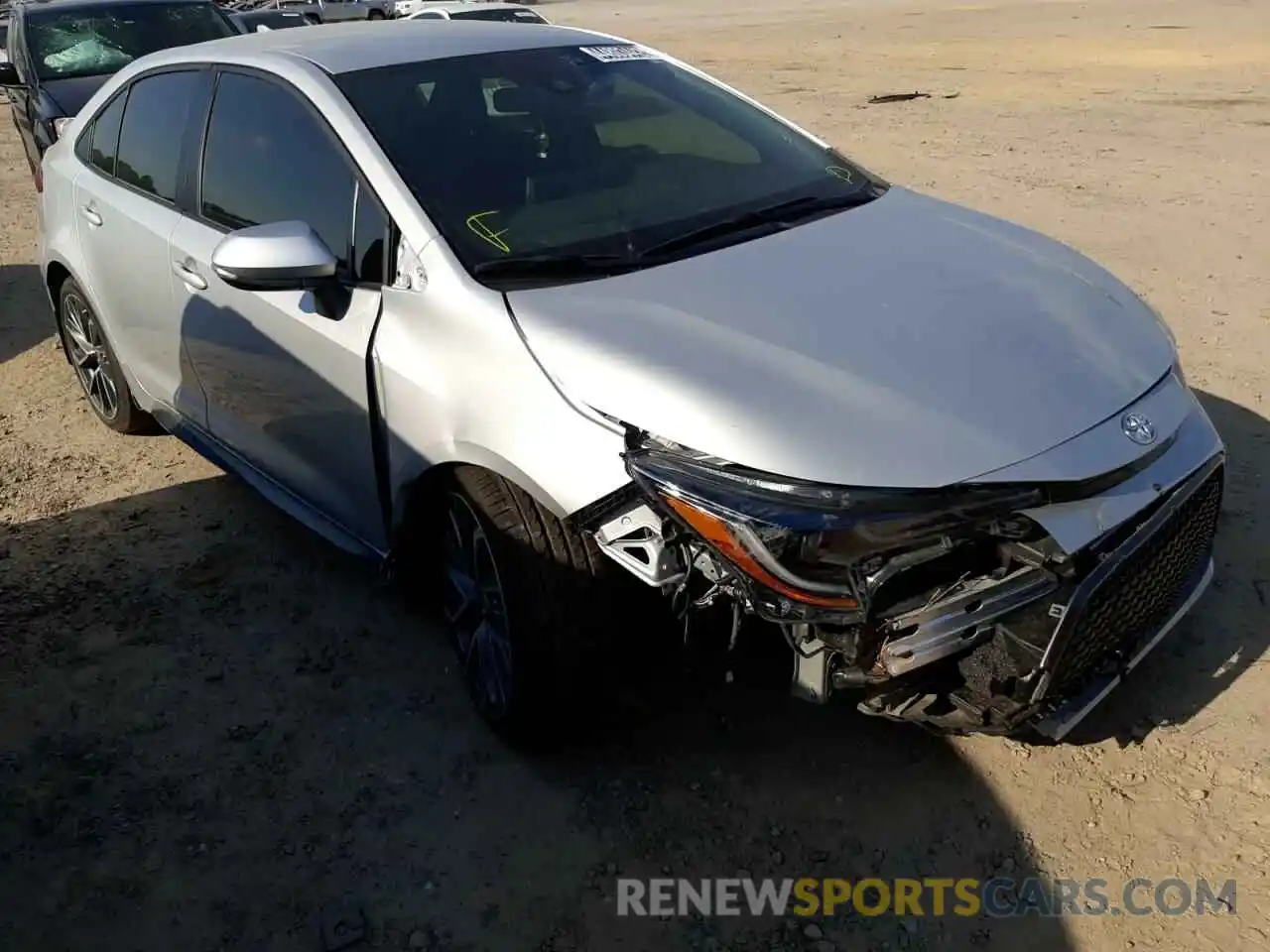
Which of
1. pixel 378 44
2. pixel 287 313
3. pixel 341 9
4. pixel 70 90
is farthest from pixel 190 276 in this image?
pixel 341 9

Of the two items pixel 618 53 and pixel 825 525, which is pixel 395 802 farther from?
pixel 618 53

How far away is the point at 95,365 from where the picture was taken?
5.21 meters

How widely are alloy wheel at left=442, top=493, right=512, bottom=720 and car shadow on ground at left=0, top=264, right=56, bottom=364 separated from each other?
449 centimetres

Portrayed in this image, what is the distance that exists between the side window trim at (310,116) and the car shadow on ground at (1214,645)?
7.57 ft

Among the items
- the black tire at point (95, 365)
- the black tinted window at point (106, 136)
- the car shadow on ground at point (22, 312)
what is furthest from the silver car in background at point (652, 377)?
the car shadow on ground at point (22, 312)

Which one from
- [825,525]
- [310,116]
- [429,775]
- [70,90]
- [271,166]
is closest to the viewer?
[825,525]

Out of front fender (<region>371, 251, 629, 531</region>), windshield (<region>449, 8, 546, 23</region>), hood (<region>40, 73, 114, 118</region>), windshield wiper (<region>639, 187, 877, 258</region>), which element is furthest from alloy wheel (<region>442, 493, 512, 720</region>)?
windshield (<region>449, 8, 546, 23</region>)

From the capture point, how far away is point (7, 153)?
1361 centimetres

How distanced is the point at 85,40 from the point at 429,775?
8546 mm

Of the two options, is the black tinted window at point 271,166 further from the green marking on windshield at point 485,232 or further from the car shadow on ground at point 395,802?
the car shadow on ground at point 395,802

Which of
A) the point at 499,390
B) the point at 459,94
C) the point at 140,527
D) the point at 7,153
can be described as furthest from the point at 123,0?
the point at 499,390

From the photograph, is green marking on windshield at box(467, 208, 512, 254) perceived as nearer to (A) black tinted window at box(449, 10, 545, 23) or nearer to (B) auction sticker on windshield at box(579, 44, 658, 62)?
(B) auction sticker on windshield at box(579, 44, 658, 62)

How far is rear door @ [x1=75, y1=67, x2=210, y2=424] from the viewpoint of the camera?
159 inches

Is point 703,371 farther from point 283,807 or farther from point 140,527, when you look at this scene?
point 140,527
